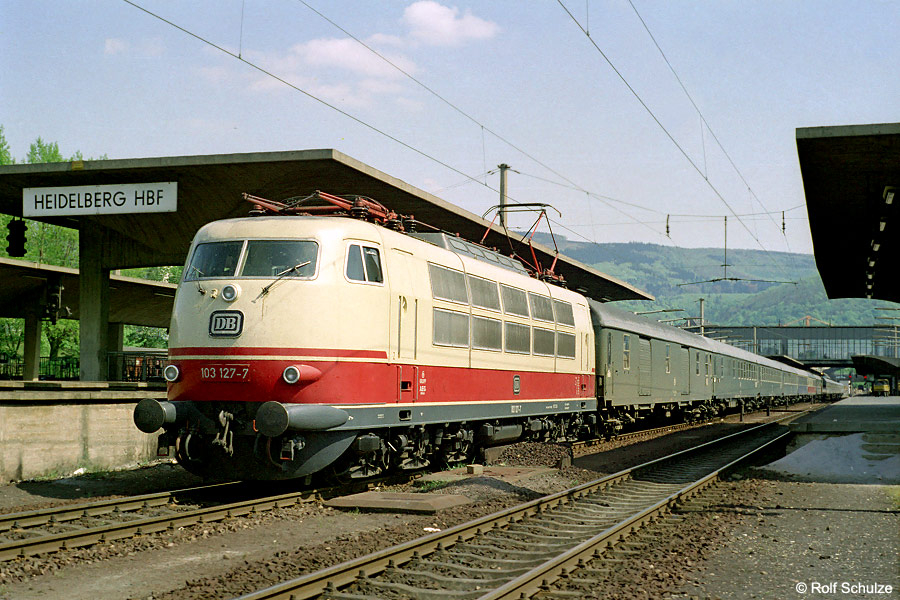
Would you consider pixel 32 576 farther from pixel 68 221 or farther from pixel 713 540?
pixel 68 221

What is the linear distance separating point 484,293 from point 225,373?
5534mm

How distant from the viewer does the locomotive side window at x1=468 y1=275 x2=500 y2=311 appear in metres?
15.1

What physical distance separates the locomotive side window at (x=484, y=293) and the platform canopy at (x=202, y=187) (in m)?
4.56

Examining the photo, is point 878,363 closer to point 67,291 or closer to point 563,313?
point 563,313

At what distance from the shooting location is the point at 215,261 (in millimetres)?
12102

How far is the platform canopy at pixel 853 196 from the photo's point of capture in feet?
48.2

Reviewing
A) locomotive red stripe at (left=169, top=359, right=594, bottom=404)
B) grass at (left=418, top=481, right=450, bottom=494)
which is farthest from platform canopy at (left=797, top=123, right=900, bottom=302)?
grass at (left=418, top=481, right=450, bottom=494)

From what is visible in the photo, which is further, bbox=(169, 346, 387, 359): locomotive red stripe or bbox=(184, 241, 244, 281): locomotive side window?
bbox=(184, 241, 244, 281): locomotive side window

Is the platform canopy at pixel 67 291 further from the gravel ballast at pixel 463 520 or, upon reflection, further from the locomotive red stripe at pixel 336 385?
the gravel ballast at pixel 463 520

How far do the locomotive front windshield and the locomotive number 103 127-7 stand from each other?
128 centimetres

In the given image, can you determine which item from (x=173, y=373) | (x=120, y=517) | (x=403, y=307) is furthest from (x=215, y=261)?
(x=120, y=517)

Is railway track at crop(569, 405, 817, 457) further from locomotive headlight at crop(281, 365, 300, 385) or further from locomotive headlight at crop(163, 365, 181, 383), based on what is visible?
locomotive headlight at crop(163, 365, 181, 383)

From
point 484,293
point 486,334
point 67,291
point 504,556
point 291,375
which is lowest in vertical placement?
point 504,556

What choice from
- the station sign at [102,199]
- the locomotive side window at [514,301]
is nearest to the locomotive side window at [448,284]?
the locomotive side window at [514,301]
